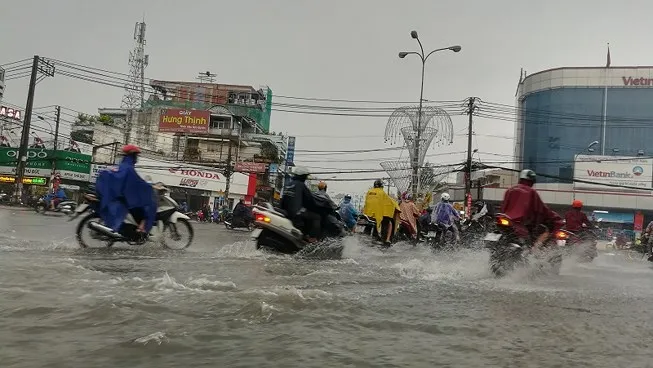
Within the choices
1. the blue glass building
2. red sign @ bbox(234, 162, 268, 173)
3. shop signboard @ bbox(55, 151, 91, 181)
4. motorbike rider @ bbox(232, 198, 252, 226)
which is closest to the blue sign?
red sign @ bbox(234, 162, 268, 173)

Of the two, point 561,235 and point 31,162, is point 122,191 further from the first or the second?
point 31,162

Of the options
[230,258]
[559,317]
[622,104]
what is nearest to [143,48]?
[622,104]

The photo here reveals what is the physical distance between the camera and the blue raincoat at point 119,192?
7160 mm

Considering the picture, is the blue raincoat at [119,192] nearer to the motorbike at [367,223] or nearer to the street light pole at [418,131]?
the motorbike at [367,223]

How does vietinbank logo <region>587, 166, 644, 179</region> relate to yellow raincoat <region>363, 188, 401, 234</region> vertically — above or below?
above

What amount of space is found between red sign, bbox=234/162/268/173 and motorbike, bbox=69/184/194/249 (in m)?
37.6

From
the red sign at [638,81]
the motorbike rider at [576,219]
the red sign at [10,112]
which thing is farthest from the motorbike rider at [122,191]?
the red sign at [638,81]

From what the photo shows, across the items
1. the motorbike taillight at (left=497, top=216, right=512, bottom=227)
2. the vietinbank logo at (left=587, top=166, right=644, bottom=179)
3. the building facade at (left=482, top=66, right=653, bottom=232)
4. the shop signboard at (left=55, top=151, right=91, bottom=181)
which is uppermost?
the building facade at (left=482, top=66, right=653, bottom=232)

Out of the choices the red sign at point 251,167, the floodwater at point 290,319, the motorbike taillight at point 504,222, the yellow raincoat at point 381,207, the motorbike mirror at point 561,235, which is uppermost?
the red sign at point 251,167

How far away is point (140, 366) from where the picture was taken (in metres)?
2.63

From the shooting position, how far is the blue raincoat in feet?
23.5

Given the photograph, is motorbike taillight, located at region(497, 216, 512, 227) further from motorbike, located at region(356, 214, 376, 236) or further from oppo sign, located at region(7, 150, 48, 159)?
oppo sign, located at region(7, 150, 48, 159)

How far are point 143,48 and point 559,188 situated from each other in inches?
1699

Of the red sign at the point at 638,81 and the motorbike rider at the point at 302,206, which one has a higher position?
the red sign at the point at 638,81
